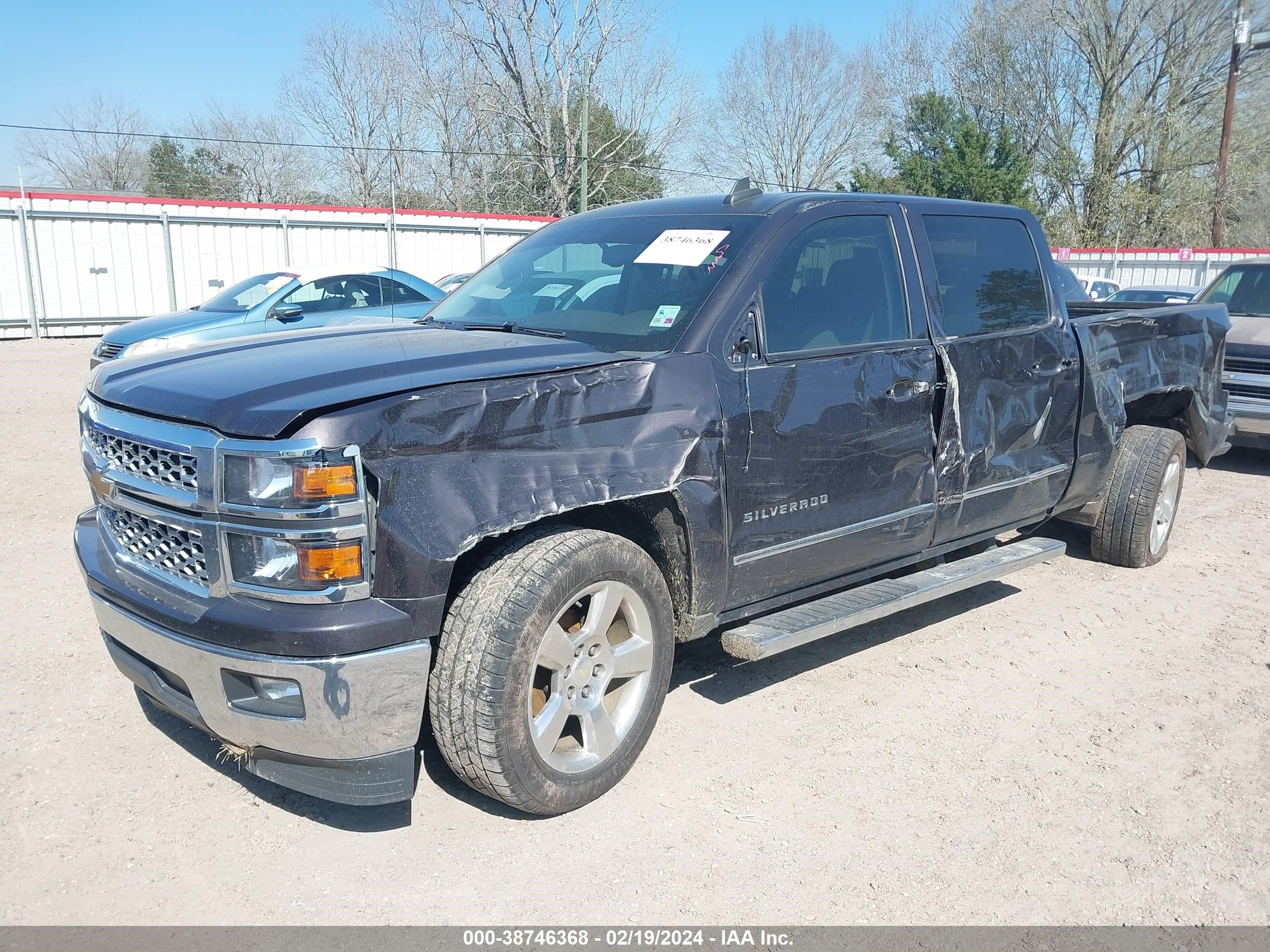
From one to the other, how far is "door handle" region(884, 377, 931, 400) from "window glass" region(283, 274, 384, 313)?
7.63m

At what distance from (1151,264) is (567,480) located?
1301 inches

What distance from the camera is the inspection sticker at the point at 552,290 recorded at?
4161 mm

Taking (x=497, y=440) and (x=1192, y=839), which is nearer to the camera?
(x=497, y=440)

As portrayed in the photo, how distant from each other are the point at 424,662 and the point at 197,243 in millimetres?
20738

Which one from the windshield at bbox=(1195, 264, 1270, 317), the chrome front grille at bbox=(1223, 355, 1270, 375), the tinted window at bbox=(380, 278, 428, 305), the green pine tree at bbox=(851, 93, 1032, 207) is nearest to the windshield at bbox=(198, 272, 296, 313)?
the tinted window at bbox=(380, 278, 428, 305)

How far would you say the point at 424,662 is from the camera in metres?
2.83

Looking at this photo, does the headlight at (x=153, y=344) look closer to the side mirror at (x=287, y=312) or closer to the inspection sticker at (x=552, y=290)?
the side mirror at (x=287, y=312)

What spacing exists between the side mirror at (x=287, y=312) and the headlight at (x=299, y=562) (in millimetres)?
6844

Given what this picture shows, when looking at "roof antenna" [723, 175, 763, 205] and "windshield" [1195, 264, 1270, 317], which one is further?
"windshield" [1195, 264, 1270, 317]

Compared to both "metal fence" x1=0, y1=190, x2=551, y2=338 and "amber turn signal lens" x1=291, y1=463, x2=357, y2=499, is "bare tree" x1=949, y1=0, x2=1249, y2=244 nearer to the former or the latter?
"metal fence" x1=0, y1=190, x2=551, y2=338

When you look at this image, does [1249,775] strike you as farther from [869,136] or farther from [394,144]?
Result: [869,136]

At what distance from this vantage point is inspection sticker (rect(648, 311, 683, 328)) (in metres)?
3.64

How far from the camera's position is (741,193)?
13.6ft

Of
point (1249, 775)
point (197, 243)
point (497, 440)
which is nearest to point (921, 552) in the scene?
point (1249, 775)
